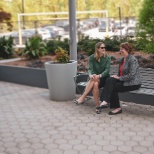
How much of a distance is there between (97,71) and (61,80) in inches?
37.4

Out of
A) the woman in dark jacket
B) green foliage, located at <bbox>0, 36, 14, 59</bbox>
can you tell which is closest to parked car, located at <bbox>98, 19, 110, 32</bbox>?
green foliage, located at <bbox>0, 36, 14, 59</bbox>

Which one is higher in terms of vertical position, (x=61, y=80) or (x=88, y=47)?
(x=88, y=47)

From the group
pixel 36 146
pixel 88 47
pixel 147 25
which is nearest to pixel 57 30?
pixel 88 47

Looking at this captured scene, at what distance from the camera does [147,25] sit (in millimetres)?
7480

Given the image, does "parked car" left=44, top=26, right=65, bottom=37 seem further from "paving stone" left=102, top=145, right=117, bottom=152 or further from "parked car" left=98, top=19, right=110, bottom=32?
"paving stone" left=102, top=145, right=117, bottom=152

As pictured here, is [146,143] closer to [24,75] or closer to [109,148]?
[109,148]

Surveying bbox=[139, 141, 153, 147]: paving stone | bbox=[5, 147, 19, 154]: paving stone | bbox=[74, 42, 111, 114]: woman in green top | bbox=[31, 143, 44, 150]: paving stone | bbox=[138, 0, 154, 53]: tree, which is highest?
bbox=[138, 0, 154, 53]: tree

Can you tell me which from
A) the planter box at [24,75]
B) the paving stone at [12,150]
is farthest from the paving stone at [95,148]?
the planter box at [24,75]

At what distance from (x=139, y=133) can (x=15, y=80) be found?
5169mm

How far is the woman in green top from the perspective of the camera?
5.69 m

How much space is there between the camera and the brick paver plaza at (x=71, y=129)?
4137mm

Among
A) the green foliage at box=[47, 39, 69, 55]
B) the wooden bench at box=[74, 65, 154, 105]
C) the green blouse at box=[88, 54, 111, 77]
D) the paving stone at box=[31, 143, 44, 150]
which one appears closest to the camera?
the paving stone at box=[31, 143, 44, 150]

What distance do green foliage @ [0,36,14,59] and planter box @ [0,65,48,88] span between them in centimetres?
236

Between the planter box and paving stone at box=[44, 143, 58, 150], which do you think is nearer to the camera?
paving stone at box=[44, 143, 58, 150]
